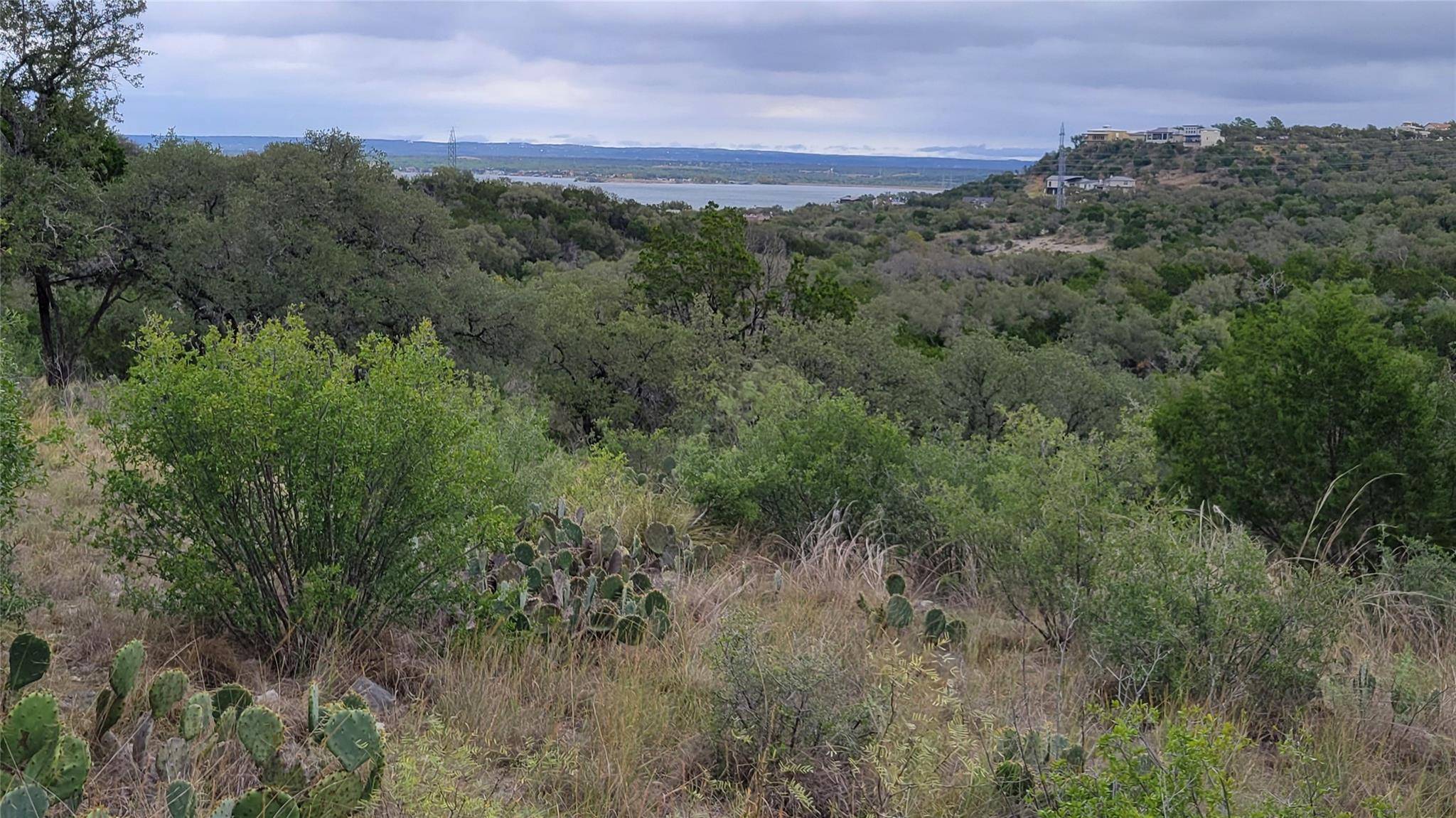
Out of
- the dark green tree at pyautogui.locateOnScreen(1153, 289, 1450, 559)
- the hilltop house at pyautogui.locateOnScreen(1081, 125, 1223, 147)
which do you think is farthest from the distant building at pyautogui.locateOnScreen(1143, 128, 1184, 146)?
the dark green tree at pyautogui.locateOnScreen(1153, 289, 1450, 559)

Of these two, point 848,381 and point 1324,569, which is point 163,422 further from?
point 848,381

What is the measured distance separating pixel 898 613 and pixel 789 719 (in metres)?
1.22

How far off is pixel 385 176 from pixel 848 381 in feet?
31.3

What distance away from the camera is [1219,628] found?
359cm

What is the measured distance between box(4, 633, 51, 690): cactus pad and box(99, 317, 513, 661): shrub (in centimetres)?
57

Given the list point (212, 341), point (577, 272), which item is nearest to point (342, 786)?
point (212, 341)

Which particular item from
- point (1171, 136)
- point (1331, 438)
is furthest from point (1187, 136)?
point (1331, 438)

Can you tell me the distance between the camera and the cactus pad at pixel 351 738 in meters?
2.42

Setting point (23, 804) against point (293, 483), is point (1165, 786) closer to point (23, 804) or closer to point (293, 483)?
point (23, 804)

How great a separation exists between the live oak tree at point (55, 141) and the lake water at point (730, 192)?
5387 centimetres

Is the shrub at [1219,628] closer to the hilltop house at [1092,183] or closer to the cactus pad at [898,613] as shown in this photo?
the cactus pad at [898,613]

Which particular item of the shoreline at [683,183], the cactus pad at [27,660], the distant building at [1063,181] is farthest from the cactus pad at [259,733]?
the distant building at [1063,181]

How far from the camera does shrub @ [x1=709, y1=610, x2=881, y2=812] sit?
290 centimetres

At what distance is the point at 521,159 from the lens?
100750mm
